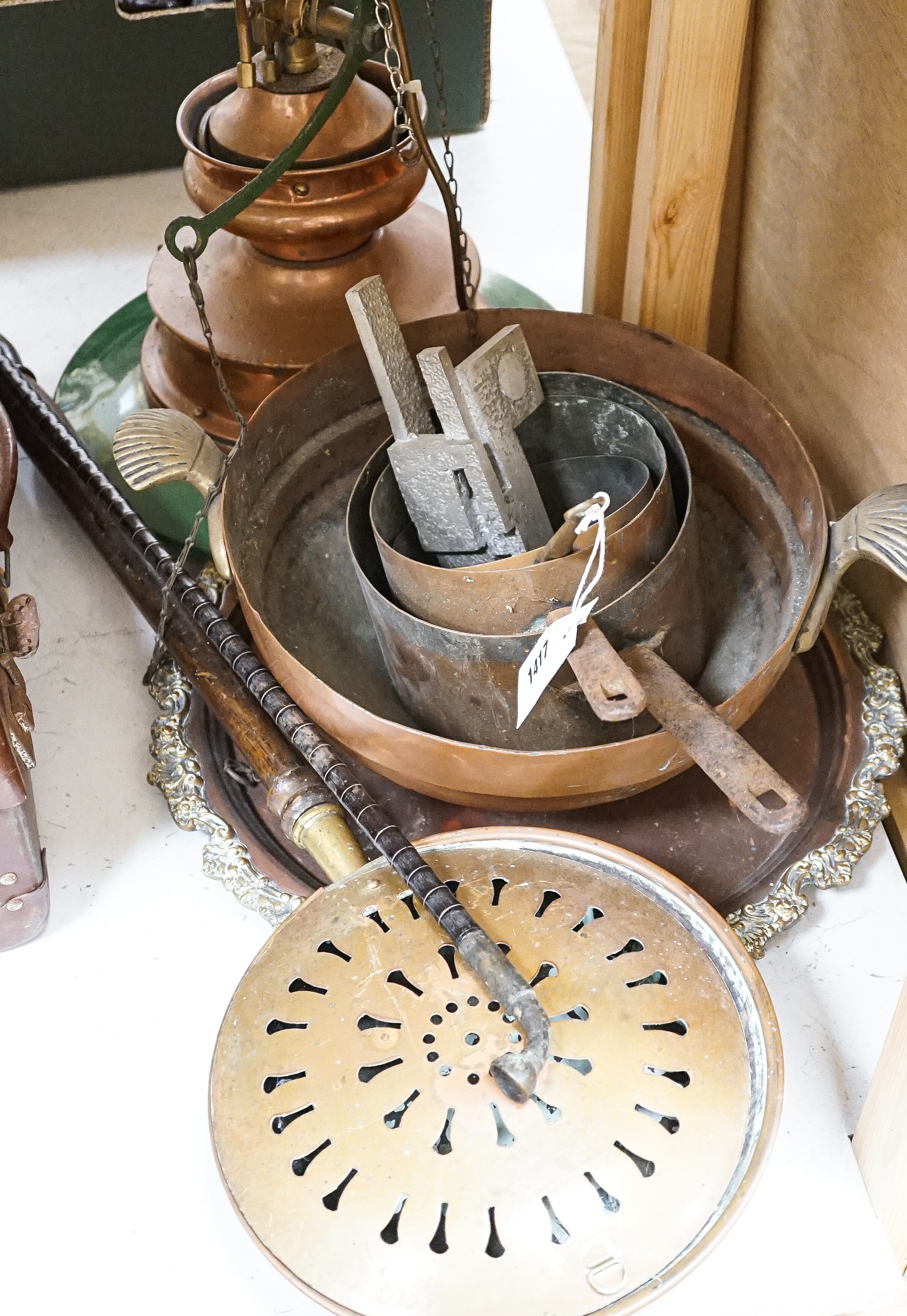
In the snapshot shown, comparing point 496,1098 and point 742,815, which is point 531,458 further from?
point 496,1098

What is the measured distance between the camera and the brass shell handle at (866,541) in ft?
2.46

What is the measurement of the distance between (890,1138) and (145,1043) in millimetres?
463

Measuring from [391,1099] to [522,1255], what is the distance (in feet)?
0.34

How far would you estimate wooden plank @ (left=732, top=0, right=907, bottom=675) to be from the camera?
34.9 inches

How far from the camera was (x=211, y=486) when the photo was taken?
0.87 meters

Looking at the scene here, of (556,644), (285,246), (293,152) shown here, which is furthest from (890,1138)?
(285,246)

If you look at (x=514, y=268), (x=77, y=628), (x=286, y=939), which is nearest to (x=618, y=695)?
(x=286, y=939)

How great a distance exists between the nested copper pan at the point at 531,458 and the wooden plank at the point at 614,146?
18 cm

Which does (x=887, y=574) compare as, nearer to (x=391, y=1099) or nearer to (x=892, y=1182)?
(x=892, y=1182)

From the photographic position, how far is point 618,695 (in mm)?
718

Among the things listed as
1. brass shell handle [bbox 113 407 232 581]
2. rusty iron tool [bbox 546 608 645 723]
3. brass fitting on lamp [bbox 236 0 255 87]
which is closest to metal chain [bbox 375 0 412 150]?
brass fitting on lamp [bbox 236 0 255 87]

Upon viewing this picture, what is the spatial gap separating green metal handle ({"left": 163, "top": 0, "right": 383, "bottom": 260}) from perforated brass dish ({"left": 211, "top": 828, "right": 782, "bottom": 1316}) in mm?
425

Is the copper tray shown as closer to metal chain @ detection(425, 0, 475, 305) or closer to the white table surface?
the white table surface

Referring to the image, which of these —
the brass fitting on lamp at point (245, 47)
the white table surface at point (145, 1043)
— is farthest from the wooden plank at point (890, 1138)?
the brass fitting on lamp at point (245, 47)
